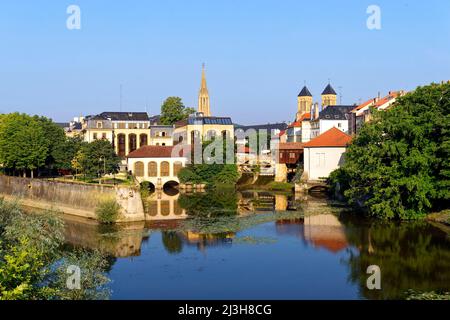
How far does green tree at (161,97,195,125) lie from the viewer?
377ft

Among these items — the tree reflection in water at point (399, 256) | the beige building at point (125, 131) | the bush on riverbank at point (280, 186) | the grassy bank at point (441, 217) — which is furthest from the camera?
the beige building at point (125, 131)

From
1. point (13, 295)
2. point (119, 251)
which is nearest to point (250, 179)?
point (119, 251)

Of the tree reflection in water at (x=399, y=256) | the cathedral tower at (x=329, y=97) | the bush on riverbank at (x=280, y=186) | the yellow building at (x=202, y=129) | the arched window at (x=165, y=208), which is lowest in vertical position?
the tree reflection in water at (x=399, y=256)

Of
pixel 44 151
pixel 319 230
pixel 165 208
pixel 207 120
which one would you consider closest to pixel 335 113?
pixel 207 120

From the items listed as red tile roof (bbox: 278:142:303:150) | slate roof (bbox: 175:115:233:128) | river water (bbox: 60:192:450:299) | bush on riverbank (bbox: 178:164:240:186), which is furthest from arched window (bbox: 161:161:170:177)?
river water (bbox: 60:192:450:299)

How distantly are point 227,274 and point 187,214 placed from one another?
21.9m

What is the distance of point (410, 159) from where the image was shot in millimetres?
44031

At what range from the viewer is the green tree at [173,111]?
11488 centimetres

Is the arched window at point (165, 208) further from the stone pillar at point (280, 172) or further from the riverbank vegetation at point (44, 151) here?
the stone pillar at point (280, 172)

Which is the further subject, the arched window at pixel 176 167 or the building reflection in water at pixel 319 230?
the arched window at pixel 176 167

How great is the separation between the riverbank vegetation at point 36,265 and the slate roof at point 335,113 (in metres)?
64.1

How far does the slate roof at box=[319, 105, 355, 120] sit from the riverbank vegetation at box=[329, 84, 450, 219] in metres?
40.8

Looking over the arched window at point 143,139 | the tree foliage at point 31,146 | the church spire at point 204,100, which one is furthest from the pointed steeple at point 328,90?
the tree foliage at point 31,146

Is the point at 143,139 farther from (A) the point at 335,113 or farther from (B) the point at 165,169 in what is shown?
(A) the point at 335,113
